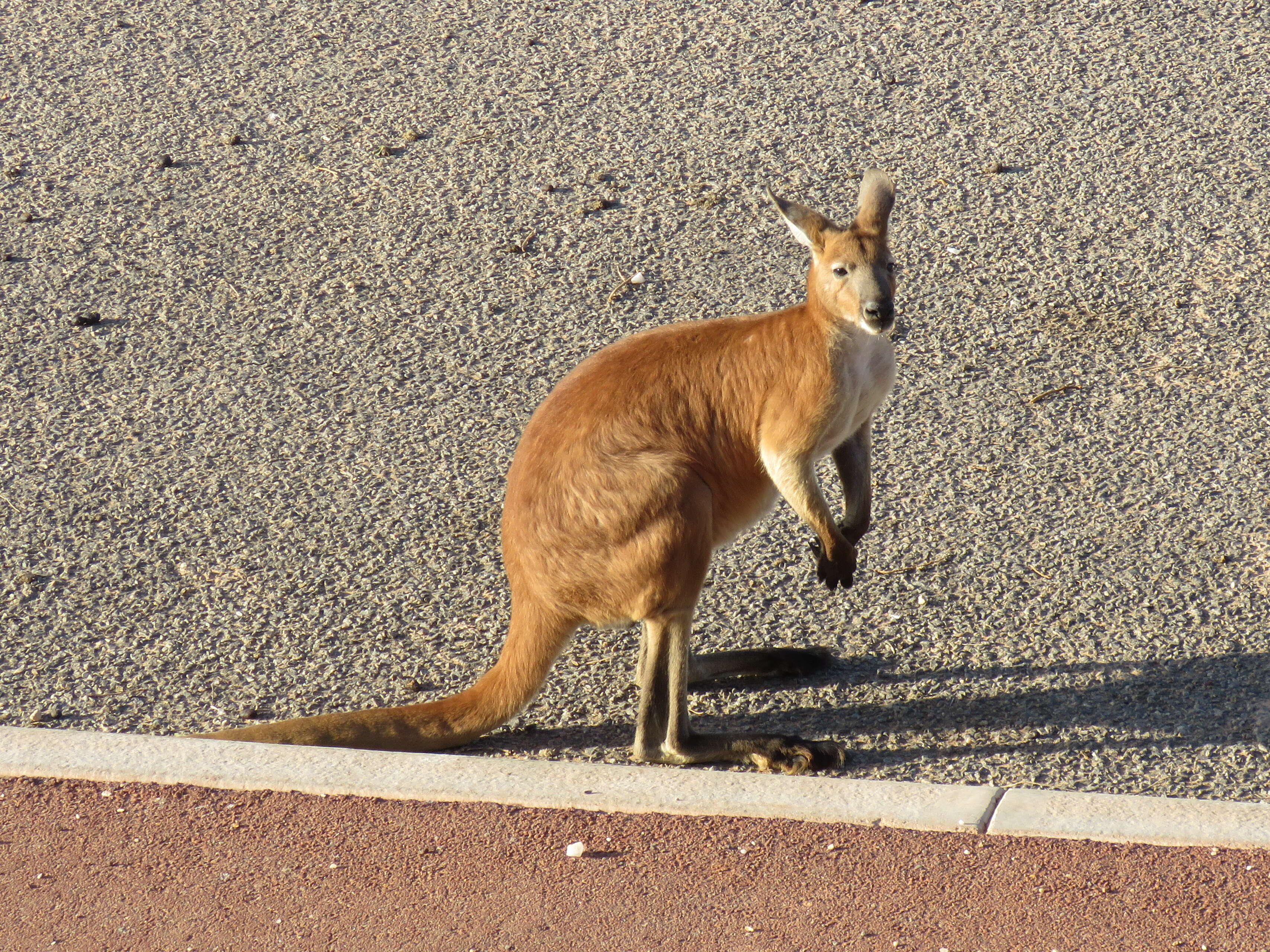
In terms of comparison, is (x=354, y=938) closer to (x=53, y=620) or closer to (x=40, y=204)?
(x=53, y=620)

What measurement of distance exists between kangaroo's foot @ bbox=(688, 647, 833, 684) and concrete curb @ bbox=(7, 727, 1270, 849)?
53 cm

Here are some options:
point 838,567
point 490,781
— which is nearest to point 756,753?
point 838,567

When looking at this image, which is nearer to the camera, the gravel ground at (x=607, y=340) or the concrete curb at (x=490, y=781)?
the concrete curb at (x=490, y=781)

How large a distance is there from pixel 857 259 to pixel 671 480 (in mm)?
744

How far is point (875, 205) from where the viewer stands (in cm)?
369

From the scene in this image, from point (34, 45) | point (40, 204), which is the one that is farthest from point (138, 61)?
point (40, 204)

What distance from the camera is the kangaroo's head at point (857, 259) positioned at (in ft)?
11.6

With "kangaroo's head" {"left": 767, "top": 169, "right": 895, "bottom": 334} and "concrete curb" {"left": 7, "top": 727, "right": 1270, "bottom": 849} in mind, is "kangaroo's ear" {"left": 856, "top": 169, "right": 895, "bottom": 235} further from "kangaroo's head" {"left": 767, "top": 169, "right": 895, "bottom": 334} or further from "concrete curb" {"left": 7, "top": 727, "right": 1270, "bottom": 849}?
"concrete curb" {"left": 7, "top": 727, "right": 1270, "bottom": 849}

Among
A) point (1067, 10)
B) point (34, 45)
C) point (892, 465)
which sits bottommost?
point (892, 465)

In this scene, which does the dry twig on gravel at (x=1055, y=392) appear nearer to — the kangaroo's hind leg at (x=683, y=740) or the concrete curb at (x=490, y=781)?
the kangaroo's hind leg at (x=683, y=740)

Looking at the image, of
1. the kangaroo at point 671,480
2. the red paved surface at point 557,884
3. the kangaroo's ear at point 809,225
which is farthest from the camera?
the kangaroo's ear at point 809,225

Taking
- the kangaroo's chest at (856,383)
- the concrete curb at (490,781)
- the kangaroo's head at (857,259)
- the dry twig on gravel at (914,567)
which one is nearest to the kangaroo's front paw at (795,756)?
the concrete curb at (490,781)

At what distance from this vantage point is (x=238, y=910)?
312cm

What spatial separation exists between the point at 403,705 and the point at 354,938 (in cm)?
77
